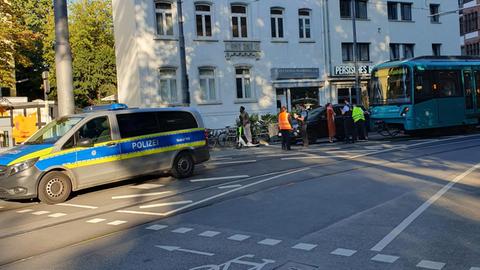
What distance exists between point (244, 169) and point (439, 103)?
12.0 meters

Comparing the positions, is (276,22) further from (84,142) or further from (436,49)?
(84,142)

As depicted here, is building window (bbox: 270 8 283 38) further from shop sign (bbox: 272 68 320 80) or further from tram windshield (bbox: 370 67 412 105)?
tram windshield (bbox: 370 67 412 105)

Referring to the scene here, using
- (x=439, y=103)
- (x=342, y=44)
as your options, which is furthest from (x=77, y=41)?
(x=439, y=103)

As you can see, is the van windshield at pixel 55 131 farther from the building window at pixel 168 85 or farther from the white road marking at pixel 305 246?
the building window at pixel 168 85

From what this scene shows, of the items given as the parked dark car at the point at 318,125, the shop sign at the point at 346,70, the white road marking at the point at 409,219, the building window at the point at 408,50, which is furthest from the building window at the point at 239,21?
the white road marking at the point at 409,219

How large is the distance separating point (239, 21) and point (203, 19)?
7.66ft

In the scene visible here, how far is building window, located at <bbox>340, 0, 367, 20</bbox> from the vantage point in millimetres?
36062

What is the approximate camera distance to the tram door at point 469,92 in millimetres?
23656

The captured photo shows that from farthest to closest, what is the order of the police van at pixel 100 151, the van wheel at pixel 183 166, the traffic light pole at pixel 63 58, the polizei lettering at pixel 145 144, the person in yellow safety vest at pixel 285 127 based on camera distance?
the person in yellow safety vest at pixel 285 127 < the traffic light pole at pixel 63 58 < the van wheel at pixel 183 166 < the polizei lettering at pixel 145 144 < the police van at pixel 100 151

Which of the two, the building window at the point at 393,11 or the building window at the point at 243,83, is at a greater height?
the building window at the point at 393,11

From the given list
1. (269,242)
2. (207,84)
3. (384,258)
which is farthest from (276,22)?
(384,258)

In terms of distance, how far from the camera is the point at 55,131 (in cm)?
1143

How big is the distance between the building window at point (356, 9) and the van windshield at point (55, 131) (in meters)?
27.4

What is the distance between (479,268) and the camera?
5180mm
